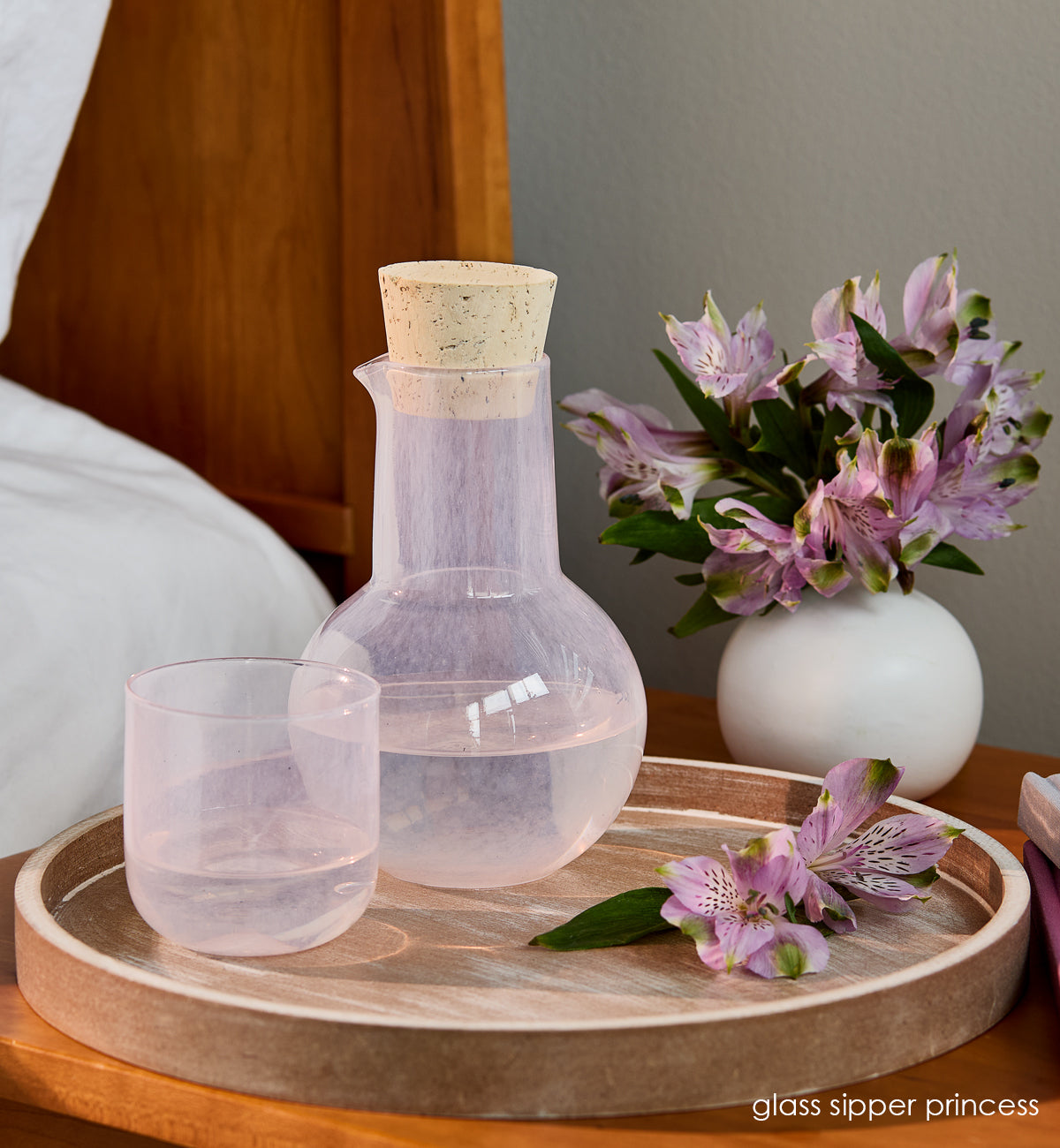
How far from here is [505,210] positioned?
0.88 m

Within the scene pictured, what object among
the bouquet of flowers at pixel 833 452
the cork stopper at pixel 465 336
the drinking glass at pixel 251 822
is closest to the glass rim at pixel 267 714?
the drinking glass at pixel 251 822

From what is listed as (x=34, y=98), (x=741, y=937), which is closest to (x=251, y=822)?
(x=741, y=937)

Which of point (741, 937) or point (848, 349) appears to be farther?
point (848, 349)

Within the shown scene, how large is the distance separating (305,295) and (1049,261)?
53 centimetres

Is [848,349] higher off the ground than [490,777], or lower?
higher

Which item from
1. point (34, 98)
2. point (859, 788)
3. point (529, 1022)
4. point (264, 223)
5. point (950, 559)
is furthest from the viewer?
point (264, 223)

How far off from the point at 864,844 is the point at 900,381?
0.29m

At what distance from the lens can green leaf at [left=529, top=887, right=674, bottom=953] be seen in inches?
18.3

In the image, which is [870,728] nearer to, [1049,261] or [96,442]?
[1049,261]

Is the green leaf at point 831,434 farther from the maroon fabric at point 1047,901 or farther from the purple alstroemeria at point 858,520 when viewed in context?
the maroon fabric at point 1047,901

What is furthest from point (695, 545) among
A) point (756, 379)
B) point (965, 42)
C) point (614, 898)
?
point (965, 42)

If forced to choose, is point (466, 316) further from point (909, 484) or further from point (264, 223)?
point (264, 223)

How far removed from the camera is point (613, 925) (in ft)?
1.55

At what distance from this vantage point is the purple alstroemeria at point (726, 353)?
2.18 feet
